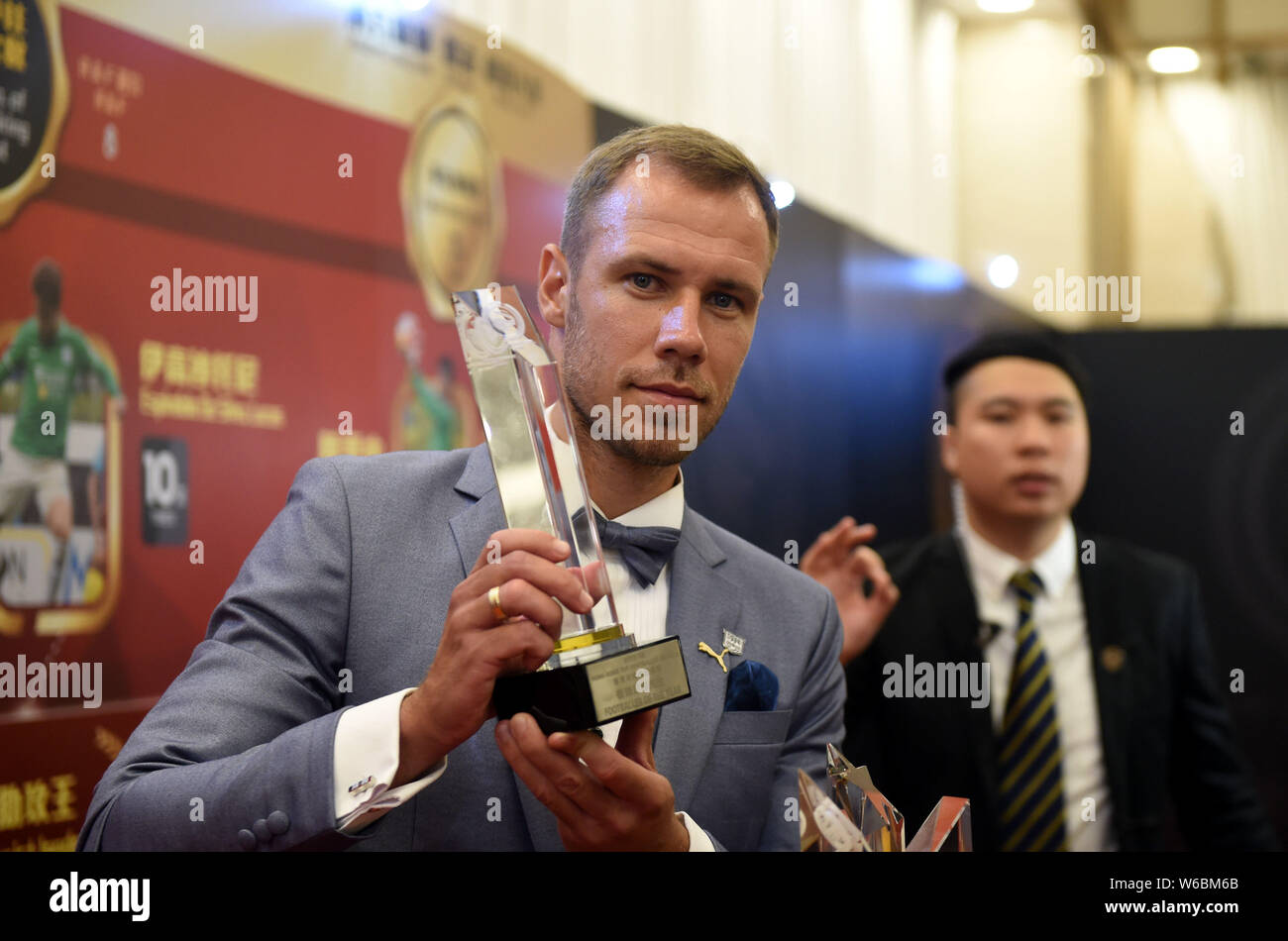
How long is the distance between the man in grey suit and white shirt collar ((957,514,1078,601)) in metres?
1.39

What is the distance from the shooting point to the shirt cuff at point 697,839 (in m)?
1.48

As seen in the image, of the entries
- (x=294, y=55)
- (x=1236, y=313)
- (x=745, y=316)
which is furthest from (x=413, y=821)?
(x=1236, y=313)

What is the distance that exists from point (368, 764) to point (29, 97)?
5.40ft

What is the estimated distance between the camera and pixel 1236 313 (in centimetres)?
491

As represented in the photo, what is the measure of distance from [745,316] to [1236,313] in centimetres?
385

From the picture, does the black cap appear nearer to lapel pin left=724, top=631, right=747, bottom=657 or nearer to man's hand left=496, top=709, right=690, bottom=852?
lapel pin left=724, top=631, right=747, bottom=657

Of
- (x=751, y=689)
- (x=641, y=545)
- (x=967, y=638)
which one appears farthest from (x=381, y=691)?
(x=967, y=638)

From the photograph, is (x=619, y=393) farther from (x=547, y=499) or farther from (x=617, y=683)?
(x=617, y=683)

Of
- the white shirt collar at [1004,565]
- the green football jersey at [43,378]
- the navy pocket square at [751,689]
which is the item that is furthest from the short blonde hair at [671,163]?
the white shirt collar at [1004,565]

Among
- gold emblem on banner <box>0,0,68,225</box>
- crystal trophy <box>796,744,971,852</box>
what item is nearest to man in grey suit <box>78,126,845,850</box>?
crystal trophy <box>796,744,971,852</box>

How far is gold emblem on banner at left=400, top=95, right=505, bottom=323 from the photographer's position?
295cm

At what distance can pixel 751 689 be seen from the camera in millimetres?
1785

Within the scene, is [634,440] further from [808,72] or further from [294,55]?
[808,72]

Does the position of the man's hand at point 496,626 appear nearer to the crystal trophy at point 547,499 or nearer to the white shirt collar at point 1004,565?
the crystal trophy at point 547,499
